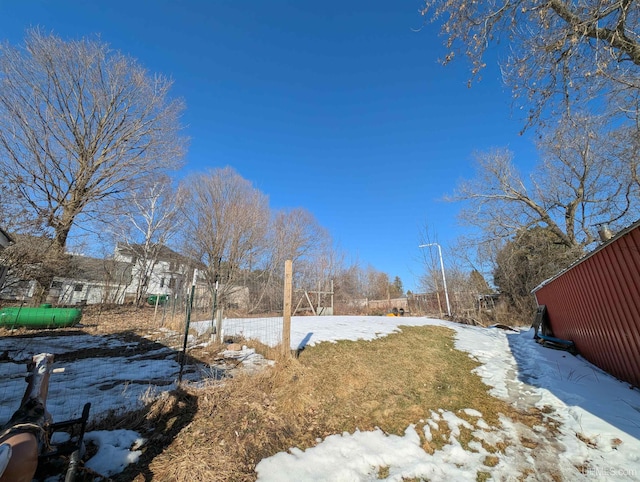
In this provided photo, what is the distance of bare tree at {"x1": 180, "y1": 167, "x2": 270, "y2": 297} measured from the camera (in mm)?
15117

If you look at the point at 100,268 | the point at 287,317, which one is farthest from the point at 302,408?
the point at 100,268

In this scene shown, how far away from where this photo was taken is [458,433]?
3.17 meters

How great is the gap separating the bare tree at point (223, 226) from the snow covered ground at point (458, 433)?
9681mm

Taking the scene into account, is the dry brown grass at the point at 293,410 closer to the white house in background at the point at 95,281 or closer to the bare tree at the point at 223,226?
the bare tree at the point at 223,226

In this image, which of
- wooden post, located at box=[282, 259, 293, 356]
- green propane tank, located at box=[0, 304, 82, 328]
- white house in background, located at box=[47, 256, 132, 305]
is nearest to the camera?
wooden post, located at box=[282, 259, 293, 356]

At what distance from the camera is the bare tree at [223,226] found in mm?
15117

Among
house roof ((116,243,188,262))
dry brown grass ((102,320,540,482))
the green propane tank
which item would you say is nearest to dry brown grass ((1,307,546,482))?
dry brown grass ((102,320,540,482))

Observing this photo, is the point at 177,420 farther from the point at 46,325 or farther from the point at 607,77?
the point at 46,325

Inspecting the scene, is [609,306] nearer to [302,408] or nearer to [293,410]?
[302,408]

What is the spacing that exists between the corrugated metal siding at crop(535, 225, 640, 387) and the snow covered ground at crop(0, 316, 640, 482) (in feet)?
1.10

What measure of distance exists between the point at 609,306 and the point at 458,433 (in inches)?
153

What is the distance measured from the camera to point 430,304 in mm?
17797

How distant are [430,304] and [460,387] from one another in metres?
14.4

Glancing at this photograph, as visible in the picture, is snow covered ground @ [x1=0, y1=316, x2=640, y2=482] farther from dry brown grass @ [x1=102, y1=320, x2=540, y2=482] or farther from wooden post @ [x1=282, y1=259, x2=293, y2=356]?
wooden post @ [x1=282, y1=259, x2=293, y2=356]
